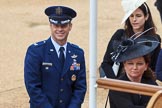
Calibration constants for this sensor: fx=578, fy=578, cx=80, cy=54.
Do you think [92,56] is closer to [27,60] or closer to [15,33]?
[27,60]

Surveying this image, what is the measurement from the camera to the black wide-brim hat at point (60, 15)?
459 centimetres

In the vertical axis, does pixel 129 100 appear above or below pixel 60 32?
below

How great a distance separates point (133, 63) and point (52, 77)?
853 mm

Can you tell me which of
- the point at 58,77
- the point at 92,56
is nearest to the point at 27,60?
the point at 58,77

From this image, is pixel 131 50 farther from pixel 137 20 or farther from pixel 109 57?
pixel 109 57

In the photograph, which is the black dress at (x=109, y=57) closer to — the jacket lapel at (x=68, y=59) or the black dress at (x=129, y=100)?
the jacket lapel at (x=68, y=59)

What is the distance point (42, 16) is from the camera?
531 inches

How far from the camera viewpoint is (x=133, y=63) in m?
4.01

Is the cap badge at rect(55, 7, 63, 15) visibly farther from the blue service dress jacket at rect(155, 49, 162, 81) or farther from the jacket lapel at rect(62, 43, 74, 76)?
the blue service dress jacket at rect(155, 49, 162, 81)

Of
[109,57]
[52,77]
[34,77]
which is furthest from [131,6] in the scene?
[34,77]

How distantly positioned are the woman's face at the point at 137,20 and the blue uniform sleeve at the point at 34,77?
0.89 metres

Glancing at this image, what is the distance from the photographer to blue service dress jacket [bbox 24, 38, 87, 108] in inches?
180

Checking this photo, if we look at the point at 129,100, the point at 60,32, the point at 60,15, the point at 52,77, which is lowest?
the point at 129,100

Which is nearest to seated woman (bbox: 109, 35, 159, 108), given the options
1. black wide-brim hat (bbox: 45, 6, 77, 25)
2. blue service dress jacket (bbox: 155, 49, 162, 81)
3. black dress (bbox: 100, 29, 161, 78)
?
blue service dress jacket (bbox: 155, 49, 162, 81)
